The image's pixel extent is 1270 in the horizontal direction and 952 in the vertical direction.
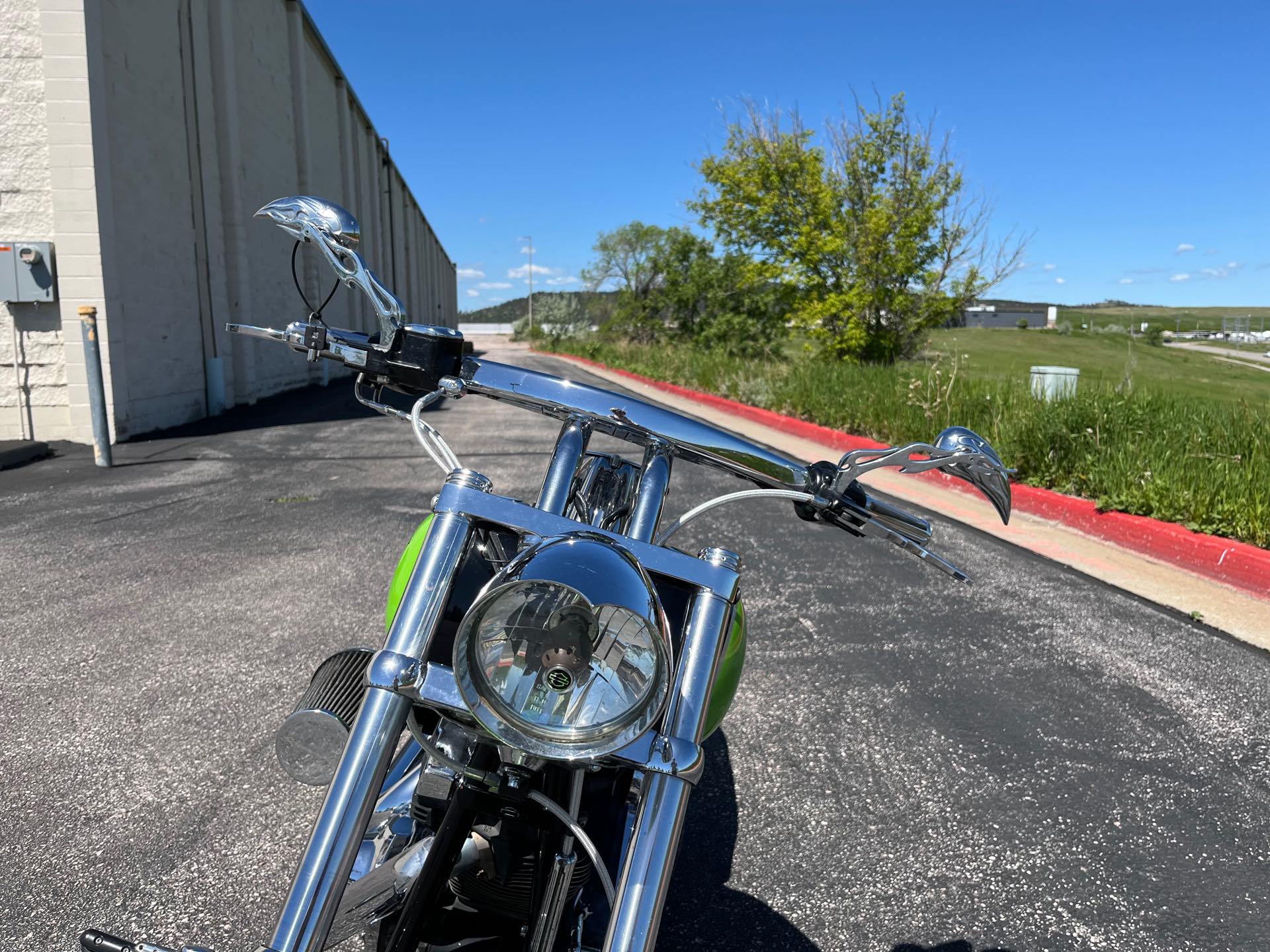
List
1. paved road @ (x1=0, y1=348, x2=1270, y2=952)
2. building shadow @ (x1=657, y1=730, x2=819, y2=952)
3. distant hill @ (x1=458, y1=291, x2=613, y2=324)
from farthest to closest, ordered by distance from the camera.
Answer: distant hill @ (x1=458, y1=291, x2=613, y2=324), paved road @ (x1=0, y1=348, x2=1270, y2=952), building shadow @ (x1=657, y1=730, x2=819, y2=952)

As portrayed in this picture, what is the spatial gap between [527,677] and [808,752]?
8.14 feet

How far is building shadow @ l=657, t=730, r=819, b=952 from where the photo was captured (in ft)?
7.43

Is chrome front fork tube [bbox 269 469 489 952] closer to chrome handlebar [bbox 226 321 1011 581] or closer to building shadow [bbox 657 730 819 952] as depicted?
chrome handlebar [bbox 226 321 1011 581]

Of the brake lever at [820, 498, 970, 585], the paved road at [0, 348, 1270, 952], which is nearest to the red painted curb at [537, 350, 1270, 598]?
the paved road at [0, 348, 1270, 952]

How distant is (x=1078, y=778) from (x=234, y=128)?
Result: 15.6 meters

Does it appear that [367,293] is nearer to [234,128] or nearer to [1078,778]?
[1078,778]

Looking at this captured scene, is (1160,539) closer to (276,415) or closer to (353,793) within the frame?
(353,793)

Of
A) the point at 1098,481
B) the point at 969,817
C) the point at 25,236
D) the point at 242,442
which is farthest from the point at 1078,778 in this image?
the point at 25,236

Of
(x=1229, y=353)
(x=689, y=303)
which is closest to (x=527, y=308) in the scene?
(x=689, y=303)

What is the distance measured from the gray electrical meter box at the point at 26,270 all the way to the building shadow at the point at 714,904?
1015 cm

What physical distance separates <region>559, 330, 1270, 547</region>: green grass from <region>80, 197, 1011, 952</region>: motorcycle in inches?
222

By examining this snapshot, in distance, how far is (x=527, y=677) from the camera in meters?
1.07

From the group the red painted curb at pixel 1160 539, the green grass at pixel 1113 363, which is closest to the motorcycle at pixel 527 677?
the red painted curb at pixel 1160 539

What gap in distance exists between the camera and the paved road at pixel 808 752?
7.89 feet
